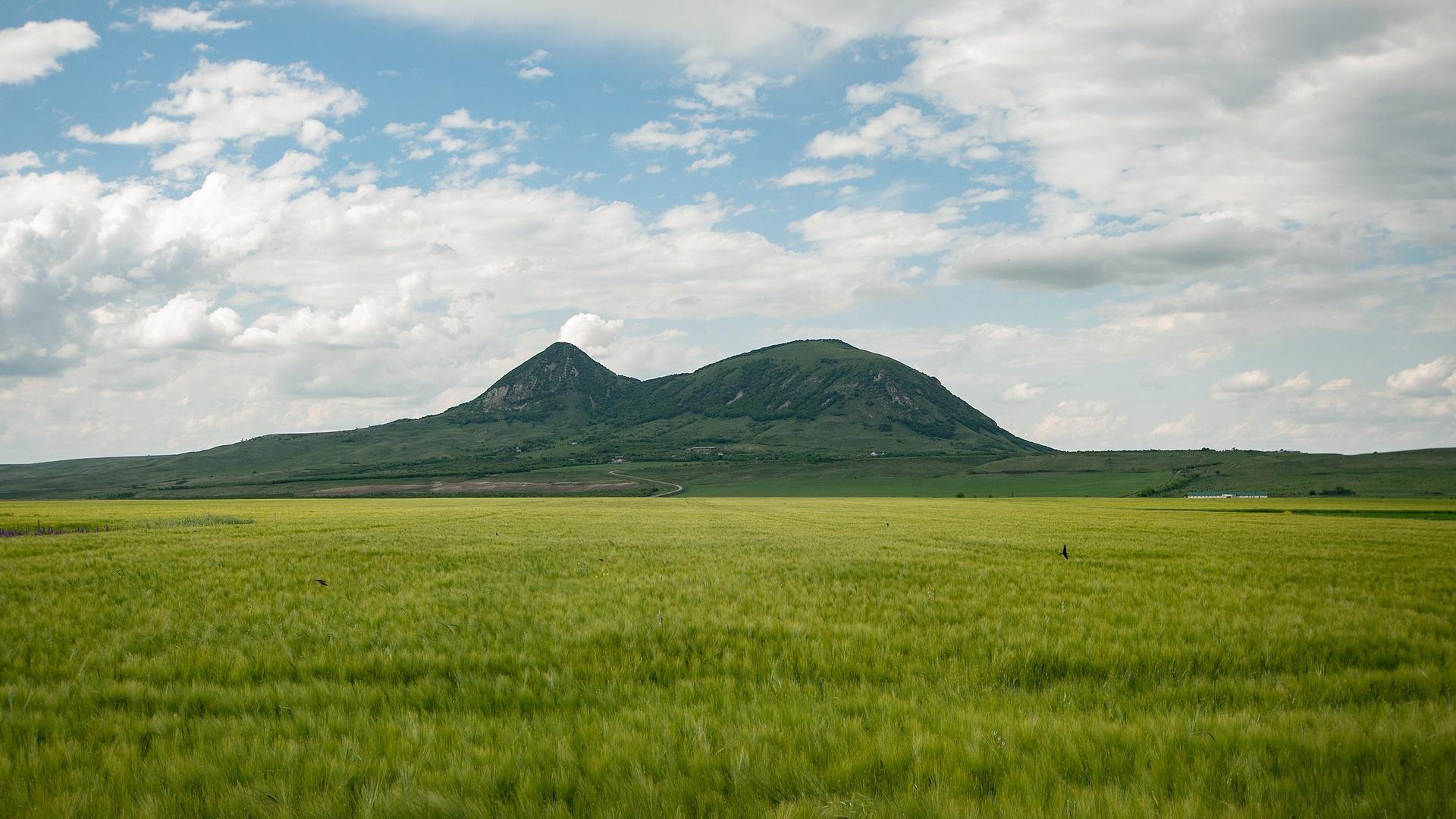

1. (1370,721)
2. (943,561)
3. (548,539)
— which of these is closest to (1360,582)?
(943,561)

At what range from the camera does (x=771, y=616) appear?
9875 millimetres

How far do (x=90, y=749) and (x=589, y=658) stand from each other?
4056mm

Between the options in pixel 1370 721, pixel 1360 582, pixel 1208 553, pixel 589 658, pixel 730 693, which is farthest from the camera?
pixel 1208 553

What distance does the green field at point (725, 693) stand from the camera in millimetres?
4180

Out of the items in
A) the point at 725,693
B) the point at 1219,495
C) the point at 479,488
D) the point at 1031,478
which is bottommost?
the point at 1219,495

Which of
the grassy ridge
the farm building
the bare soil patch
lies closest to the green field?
the farm building

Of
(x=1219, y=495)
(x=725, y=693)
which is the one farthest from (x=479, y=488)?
(x=725, y=693)

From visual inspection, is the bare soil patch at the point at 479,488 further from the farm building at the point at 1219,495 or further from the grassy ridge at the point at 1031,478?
the farm building at the point at 1219,495

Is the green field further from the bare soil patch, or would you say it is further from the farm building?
the bare soil patch

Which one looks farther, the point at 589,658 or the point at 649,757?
the point at 589,658

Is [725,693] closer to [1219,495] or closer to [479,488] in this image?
[1219,495]

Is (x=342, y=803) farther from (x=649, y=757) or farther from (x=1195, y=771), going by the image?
(x=1195, y=771)

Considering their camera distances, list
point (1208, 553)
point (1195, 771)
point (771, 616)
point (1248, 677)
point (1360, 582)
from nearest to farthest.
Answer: point (1195, 771), point (1248, 677), point (771, 616), point (1360, 582), point (1208, 553)

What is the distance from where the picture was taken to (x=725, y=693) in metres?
6.37
